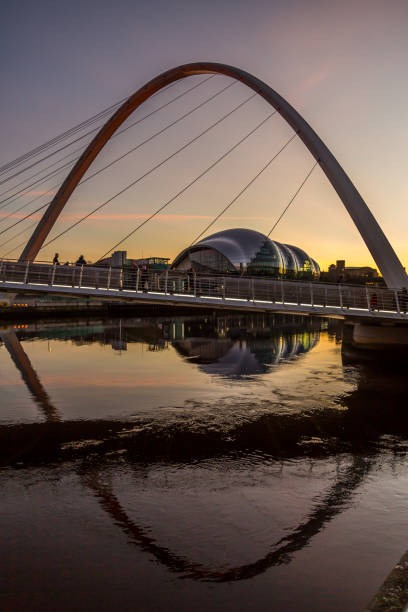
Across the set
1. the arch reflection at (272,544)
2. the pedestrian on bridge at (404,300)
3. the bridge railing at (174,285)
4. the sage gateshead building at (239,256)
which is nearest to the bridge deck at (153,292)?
the bridge railing at (174,285)

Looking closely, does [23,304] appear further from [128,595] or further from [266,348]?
[128,595]

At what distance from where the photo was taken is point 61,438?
11.4 m

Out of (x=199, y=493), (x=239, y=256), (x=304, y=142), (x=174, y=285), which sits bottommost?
(x=199, y=493)

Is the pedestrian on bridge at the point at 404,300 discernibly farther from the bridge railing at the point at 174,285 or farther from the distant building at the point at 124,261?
the distant building at the point at 124,261

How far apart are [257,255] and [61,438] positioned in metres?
77.4

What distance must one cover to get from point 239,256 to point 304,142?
60225 millimetres

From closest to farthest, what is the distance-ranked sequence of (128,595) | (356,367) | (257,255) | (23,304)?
1. (128,595)
2. (356,367)
3. (23,304)
4. (257,255)

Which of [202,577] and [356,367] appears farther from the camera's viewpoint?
[356,367]

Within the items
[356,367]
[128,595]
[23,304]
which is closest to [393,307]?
[356,367]

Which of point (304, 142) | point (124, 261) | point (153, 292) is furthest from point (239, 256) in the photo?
point (153, 292)

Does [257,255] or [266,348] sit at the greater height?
[257,255]

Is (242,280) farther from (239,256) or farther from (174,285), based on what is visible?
(239,256)

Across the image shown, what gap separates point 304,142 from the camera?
26.0 metres

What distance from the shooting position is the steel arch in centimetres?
2402
